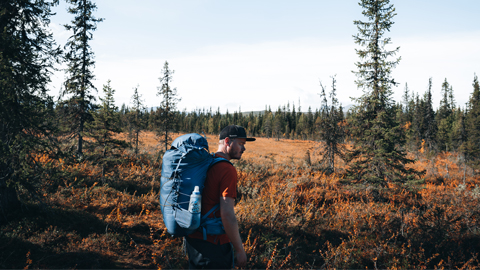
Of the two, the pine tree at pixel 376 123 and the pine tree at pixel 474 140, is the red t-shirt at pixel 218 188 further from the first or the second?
the pine tree at pixel 474 140

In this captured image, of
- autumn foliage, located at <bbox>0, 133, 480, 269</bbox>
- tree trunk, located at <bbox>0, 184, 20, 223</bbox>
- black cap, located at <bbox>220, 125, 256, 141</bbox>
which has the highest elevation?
black cap, located at <bbox>220, 125, 256, 141</bbox>

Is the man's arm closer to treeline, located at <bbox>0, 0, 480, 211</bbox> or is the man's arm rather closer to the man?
the man

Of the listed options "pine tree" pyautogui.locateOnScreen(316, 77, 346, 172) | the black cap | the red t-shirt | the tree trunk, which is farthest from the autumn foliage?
"pine tree" pyautogui.locateOnScreen(316, 77, 346, 172)

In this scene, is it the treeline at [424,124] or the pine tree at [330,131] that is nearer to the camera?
the pine tree at [330,131]

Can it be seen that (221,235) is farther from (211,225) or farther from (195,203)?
(195,203)

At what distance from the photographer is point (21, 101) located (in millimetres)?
6277

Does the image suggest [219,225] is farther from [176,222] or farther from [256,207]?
[256,207]

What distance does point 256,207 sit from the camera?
7.30m

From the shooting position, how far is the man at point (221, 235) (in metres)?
2.37

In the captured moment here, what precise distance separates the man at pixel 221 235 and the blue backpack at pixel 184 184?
3.0 inches

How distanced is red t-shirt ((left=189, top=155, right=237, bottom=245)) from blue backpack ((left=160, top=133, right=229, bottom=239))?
0.17 ft

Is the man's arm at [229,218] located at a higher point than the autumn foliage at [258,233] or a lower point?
higher

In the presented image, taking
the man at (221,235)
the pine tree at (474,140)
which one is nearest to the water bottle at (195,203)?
the man at (221,235)

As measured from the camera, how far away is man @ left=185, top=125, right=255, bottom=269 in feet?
7.79
